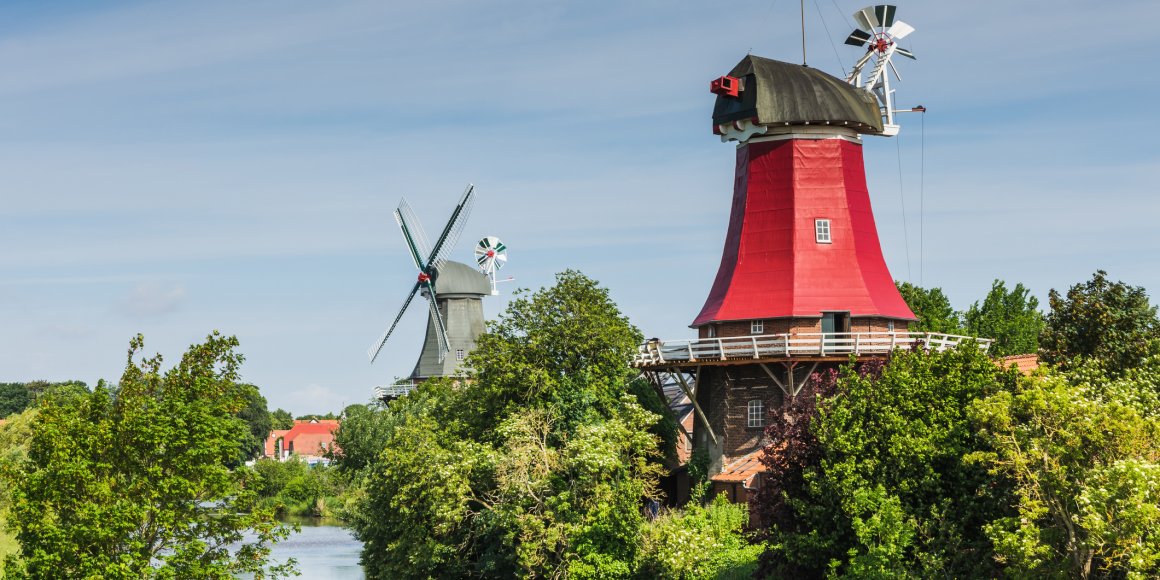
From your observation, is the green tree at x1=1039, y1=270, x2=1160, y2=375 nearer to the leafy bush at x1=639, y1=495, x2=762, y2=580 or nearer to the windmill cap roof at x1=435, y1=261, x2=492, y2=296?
the leafy bush at x1=639, y1=495, x2=762, y2=580

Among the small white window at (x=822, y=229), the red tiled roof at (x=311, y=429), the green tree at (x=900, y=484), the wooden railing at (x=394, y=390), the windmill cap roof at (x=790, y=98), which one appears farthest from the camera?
the red tiled roof at (x=311, y=429)

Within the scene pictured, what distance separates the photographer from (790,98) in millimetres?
43156

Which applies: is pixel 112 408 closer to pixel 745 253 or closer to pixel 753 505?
pixel 753 505

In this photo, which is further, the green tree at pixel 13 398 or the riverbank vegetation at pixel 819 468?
the green tree at pixel 13 398

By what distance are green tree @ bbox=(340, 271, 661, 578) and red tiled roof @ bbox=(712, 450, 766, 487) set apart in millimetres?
3819

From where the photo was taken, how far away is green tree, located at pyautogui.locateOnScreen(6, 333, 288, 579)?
23.0 meters

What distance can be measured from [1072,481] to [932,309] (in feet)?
113

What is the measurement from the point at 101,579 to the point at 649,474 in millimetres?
17997

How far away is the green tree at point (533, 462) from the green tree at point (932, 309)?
1992cm

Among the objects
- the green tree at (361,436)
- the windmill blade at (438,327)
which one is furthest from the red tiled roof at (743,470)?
the windmill blade at (438,327)

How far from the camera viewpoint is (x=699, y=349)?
42.9m

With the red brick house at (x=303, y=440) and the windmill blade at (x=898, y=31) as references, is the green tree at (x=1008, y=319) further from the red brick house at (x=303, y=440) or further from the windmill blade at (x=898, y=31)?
the red brick house at (x=303, y=440)

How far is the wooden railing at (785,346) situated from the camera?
40.8 metres

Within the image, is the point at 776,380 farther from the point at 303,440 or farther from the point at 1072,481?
the point at 303,440
